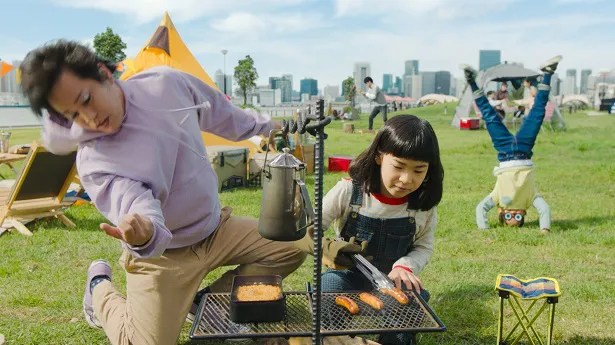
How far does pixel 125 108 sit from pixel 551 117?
65.5ft

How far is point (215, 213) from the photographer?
304 centimetres

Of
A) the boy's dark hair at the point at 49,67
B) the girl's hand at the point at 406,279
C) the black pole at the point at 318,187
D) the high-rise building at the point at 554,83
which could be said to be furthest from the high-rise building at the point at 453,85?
the black pole at the point at 318,187

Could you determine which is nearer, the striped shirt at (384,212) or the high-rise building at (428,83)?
the striped shirt at (384,212)

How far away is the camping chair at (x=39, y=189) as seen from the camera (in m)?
5.63

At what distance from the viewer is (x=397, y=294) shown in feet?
8.20

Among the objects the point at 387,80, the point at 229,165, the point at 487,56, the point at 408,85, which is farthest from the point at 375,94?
the point at 387,80

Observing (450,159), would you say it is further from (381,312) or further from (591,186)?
(381,312)

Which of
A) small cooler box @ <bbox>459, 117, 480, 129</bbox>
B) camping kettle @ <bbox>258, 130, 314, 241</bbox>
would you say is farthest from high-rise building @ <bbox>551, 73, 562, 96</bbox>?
camping kettle @ <bbox>258, 130, 314, 241</bbox>

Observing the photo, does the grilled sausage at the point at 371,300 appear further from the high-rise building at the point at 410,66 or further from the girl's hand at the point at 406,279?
the high-rise building at the point at 410,66

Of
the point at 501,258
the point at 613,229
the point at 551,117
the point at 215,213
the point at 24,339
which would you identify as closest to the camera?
the point at 215,213

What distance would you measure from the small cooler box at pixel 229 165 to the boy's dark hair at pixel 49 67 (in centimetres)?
554

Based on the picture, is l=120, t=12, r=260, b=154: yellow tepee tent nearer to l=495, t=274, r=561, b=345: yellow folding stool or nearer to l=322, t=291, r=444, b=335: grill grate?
l=495, t=274, r=561, b=345: yellow folding stool

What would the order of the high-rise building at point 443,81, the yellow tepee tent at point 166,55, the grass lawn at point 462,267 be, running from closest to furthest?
the grass lawn at point 462,267
the yellow tepee tent at point 166,55
the high-rise building at point 443,81

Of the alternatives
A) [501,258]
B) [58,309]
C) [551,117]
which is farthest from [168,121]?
[551,117]
